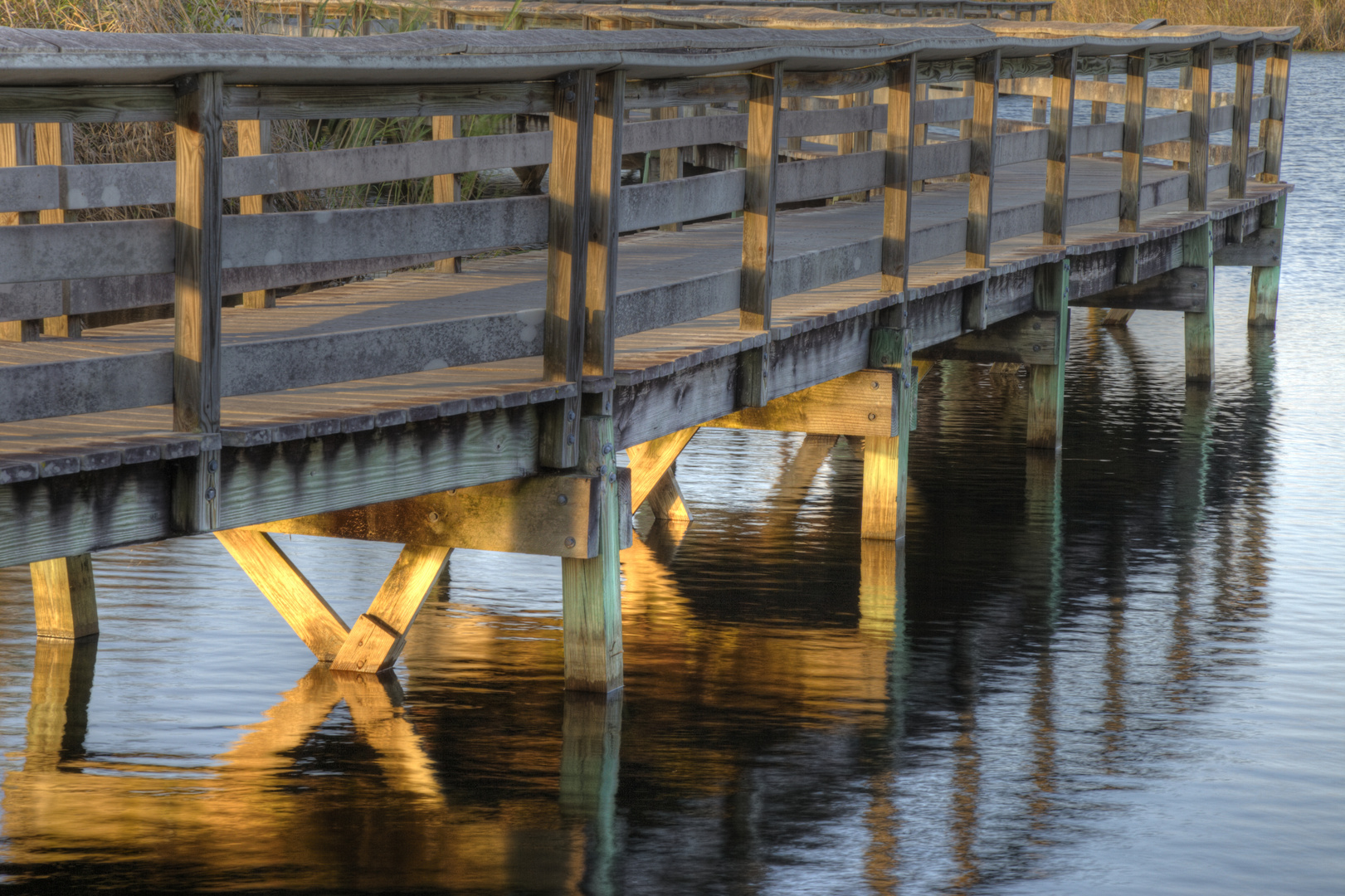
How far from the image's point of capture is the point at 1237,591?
30.5ft

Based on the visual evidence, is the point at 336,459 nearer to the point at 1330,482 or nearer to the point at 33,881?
the point at 33,881

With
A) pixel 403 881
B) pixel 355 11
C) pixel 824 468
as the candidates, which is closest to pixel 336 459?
pixel 403 881

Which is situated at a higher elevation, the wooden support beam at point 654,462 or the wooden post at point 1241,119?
the wooden post at point 1241,119

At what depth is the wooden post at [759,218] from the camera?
24.5 ft

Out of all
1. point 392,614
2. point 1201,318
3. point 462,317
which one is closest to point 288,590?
point 392,614

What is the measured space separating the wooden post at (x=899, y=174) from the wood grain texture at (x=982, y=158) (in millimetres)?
1092

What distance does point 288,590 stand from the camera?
7340 millimetres

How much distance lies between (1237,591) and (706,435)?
4.82m

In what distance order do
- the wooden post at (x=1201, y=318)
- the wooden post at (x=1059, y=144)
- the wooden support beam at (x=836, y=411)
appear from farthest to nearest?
the wooden post at (x=1201, y=318) < the wooden post at (x=1059, y=144) < the wooden support beam at (x=836, y=411)

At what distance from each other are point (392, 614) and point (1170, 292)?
8662mm

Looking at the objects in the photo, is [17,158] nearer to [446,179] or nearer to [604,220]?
[446,179]

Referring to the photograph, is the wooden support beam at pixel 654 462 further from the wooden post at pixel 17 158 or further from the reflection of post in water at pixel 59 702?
the wooden post at pixel 17 158

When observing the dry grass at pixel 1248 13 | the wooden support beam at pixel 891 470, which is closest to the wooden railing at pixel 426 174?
the wooden support beam at pixel 891 470

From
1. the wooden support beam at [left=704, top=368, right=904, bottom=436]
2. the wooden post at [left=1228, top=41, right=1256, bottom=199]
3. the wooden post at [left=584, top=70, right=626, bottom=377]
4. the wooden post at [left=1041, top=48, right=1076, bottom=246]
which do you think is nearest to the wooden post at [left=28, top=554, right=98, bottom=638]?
the wooden post at [left=584, top=70, right=626, bottom=377]
